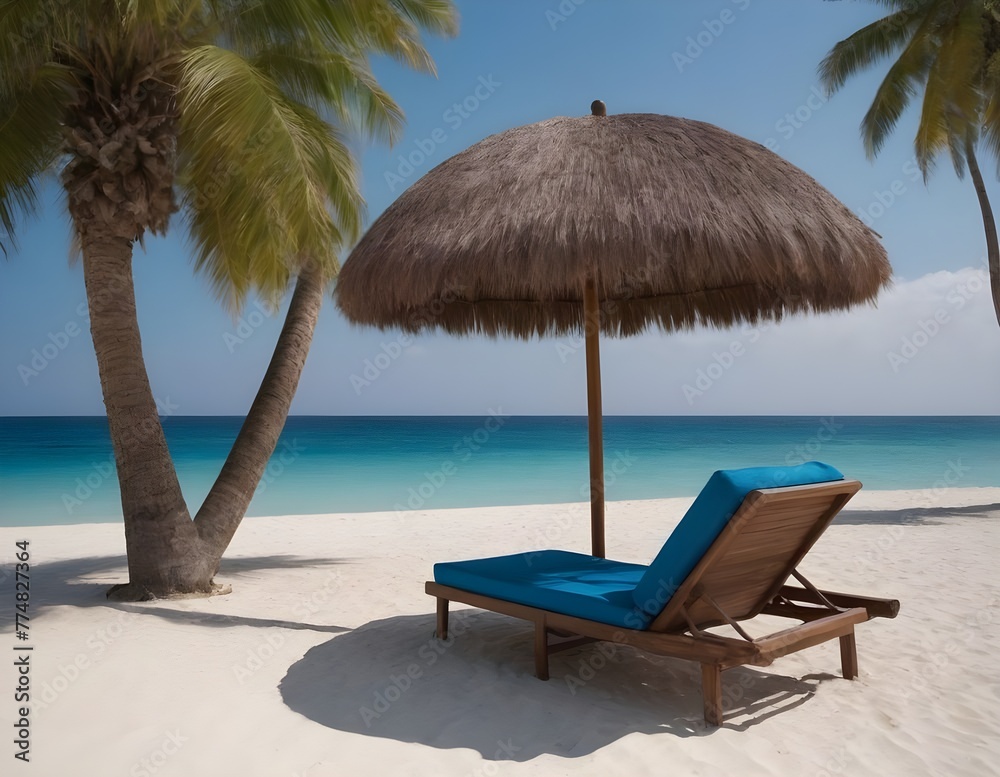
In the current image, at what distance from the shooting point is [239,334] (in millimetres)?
6223

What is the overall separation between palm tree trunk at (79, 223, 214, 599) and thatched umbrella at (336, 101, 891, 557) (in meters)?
1.75

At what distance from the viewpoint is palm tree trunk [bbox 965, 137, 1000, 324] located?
10299mm

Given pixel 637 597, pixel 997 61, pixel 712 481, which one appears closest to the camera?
pixel 712 481

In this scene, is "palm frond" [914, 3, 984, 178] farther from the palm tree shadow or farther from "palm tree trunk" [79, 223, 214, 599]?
"palm tree trunk" [79, 223, 214, 599]

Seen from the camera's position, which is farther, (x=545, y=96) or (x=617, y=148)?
(x=545, y=96)

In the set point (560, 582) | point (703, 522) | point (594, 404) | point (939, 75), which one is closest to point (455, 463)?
point (939, 75)

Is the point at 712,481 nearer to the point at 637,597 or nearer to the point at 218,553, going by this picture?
the point at 637,597

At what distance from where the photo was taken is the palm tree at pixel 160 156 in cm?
453

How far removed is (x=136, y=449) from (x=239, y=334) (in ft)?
5.01

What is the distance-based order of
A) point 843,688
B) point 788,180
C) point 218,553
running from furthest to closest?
point 218,553 → point 788,180 → point 843,688

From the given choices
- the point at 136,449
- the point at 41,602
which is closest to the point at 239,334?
the point at 136,449

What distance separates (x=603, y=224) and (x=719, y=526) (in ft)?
4.95

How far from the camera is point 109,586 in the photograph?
211 inches

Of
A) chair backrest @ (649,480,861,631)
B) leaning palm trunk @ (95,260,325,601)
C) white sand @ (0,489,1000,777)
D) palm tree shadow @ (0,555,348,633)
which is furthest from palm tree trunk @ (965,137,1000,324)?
leaning palm trunk @ (95,260,325,601)
